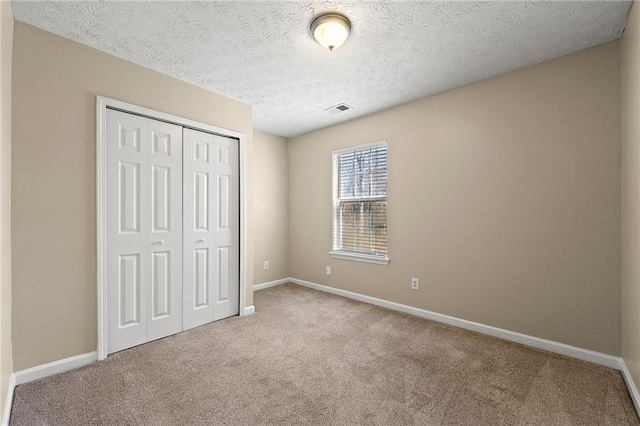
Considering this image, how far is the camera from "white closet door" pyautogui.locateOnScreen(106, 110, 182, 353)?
2.48 m

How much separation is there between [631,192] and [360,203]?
2.61 meters

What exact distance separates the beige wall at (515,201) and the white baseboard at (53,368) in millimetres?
2974

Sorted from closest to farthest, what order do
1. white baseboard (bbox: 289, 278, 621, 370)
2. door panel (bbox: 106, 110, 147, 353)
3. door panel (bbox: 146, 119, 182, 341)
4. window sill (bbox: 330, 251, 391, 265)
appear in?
1. white baseboard (bbox: 289, 278, 621, 370)
2. door panel (bbox: 106, 110, 147, 353)
3. door panel (bbox: 146, 119, 182, 341)
4. window sill (bbox: 330, 251, 391, 265)

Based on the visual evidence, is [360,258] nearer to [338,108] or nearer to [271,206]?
[271,206]

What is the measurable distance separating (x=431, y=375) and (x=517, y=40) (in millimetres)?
2648

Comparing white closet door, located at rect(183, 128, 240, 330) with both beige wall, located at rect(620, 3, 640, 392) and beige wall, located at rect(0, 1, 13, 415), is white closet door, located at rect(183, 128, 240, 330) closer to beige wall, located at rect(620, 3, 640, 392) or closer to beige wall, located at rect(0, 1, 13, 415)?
beige wall, located at rect(0, 1, 13, 415)

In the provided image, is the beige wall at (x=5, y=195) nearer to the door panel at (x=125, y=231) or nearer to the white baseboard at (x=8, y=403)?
the white baseboard at (x=8, y=403)

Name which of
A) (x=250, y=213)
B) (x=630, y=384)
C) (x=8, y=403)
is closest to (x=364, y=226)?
(x=250, y=213)

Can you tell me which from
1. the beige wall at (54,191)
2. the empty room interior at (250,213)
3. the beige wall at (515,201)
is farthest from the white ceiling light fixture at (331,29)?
the beige wall at (54,191)

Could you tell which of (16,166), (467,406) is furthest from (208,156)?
(467,406)

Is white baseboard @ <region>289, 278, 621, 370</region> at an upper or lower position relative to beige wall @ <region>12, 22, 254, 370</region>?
lower

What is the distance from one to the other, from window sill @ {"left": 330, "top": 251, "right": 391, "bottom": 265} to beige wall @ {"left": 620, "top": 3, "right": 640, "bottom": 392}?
2.10 meters

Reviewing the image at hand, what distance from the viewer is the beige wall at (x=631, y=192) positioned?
1.82m

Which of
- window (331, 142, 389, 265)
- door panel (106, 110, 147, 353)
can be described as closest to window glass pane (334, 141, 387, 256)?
window (331, 142, 389, 265)
